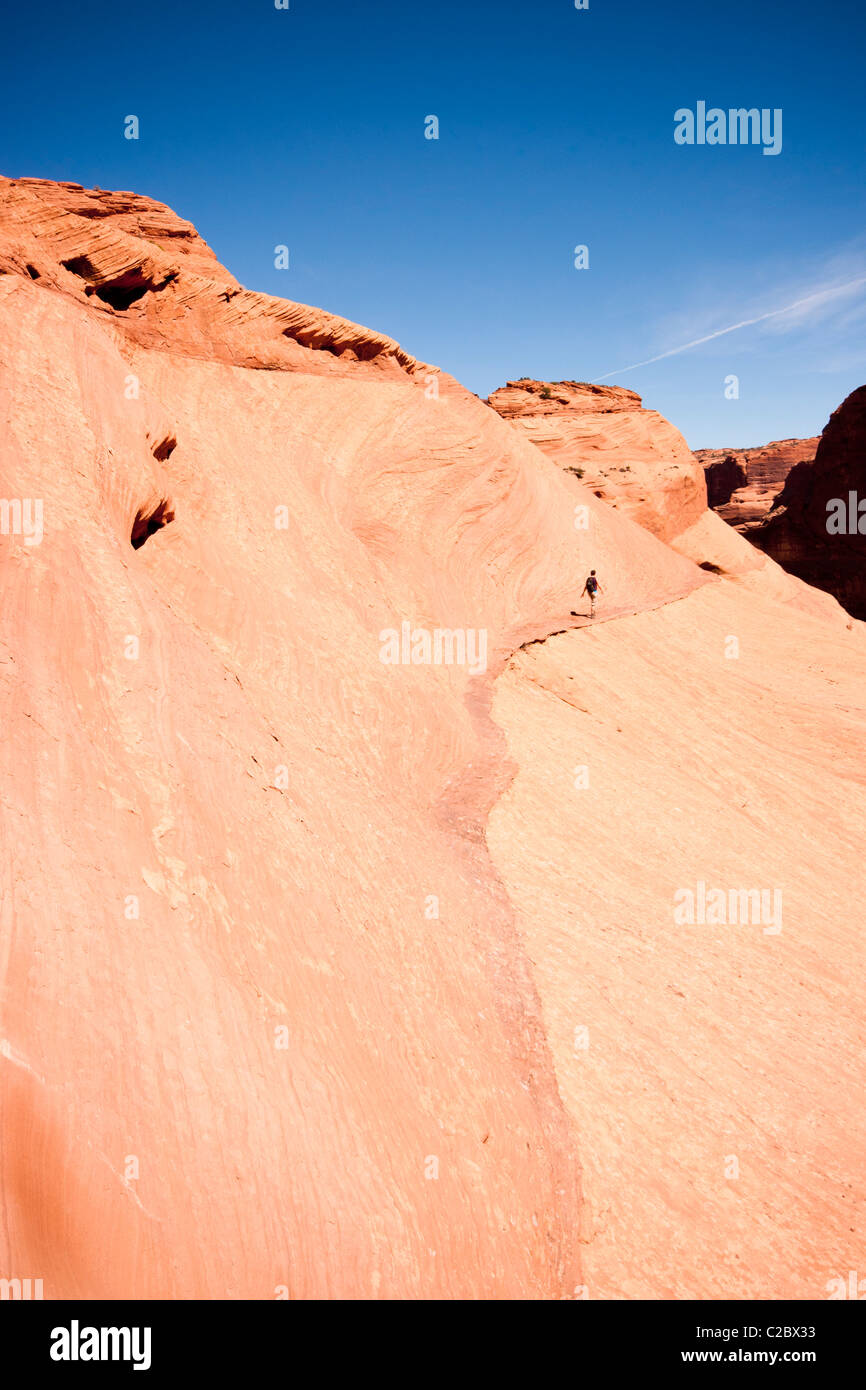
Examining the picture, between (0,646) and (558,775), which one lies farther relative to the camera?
(558,775)

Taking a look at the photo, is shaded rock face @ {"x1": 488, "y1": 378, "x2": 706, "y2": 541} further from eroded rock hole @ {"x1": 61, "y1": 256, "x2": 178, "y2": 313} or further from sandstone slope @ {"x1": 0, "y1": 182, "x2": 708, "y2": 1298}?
eroded rock hole @ {"x1": 61, "y1": 256, "x2": 178, "y2": 313}

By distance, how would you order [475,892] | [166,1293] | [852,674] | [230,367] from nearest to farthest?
[166,1293] < [475,892] < [230,367] < [852,674]

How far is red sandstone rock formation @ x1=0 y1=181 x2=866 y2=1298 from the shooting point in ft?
16.0

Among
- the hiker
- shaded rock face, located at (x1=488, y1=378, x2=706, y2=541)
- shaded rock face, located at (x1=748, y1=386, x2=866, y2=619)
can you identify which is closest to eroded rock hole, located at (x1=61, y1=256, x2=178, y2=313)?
the hiker

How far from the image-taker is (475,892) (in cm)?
935

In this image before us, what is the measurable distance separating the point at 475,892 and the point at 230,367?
1254cm

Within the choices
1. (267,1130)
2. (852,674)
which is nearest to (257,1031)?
(267,1130)

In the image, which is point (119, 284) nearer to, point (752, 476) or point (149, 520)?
point (149, 520)

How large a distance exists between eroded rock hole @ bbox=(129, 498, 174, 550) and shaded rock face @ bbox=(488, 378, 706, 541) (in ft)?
62.5

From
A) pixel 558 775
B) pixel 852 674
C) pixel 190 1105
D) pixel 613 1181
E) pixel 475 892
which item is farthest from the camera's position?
pixel 852 674

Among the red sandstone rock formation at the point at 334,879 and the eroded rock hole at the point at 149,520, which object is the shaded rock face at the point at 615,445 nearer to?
the red sandstone rock formation at the point at 334,879

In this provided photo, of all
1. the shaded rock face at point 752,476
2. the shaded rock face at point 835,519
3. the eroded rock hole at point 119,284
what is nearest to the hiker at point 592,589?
the eroded rock hole at point 119,284

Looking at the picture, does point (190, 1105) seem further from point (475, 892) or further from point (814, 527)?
point (814, 527)

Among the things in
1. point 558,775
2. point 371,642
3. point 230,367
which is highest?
point 230,367
